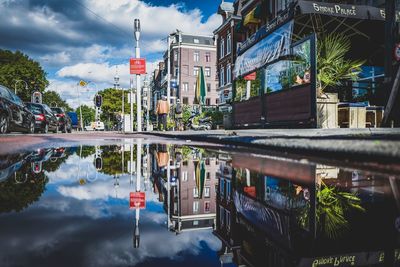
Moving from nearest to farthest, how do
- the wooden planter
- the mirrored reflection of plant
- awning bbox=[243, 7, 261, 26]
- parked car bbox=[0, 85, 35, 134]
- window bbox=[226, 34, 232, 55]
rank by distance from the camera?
the mirrored reflection of plant
the wooden planter
parked car bbox=[0, 85, 35, 134]
awning bbox=[243, 7, 261, 26]
window bbox=[226, 34, 232, 55]

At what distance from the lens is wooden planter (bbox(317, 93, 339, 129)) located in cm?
789

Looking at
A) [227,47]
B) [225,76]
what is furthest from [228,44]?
[225,76]

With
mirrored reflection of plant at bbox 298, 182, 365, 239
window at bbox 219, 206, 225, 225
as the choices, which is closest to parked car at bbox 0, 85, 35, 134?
window at bbox 219, 206, 225, 225

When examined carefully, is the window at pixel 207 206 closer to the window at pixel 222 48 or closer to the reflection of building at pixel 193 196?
the reflection of building at pixel 193 196

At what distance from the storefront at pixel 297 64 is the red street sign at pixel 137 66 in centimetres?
600

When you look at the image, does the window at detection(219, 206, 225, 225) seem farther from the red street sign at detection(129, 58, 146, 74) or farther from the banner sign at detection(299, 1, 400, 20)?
the red street sign at detection(129, 58, 146, 74)

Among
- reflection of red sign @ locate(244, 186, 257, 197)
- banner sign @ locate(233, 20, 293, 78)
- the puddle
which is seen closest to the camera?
the puddle

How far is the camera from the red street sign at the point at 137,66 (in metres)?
17.2

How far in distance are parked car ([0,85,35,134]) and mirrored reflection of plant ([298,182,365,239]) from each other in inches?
383

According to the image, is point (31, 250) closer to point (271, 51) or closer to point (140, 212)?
point (140, 212)

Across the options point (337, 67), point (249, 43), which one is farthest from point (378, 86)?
point (249, 43)

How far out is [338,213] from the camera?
1419mm

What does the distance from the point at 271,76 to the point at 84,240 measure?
958cm

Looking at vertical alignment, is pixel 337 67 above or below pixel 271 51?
below
